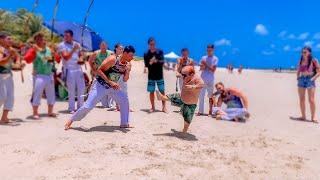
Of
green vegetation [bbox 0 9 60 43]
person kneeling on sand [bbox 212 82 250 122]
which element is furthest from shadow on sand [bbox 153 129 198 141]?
green vegetation [bbox 0 9 60 43]

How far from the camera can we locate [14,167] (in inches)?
273

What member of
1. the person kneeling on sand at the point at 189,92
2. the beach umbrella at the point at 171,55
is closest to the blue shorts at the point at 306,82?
the person kneeling on sand at the point at 189,92

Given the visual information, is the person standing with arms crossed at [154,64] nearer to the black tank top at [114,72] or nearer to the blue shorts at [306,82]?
the black tank top at [114,72]

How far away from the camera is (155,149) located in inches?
323

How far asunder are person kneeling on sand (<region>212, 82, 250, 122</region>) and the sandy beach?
0.30 meters

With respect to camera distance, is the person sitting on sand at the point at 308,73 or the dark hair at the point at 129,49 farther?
the person sitting on sand at the point at 308,73

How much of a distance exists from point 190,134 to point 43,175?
12.3 feet

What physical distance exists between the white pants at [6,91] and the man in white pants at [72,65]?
1.58 metres

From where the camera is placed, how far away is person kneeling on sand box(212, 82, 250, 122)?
12.0 metres

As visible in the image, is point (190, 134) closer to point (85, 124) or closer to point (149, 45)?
point (85, 124)

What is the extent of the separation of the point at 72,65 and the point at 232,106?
12.4 feet

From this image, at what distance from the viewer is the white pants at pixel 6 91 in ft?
32.7

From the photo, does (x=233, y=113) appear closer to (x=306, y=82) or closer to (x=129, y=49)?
(x=306, y=82)

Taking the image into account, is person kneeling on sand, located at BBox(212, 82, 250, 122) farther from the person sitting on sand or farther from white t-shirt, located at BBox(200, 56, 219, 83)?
the person sitting on sand
